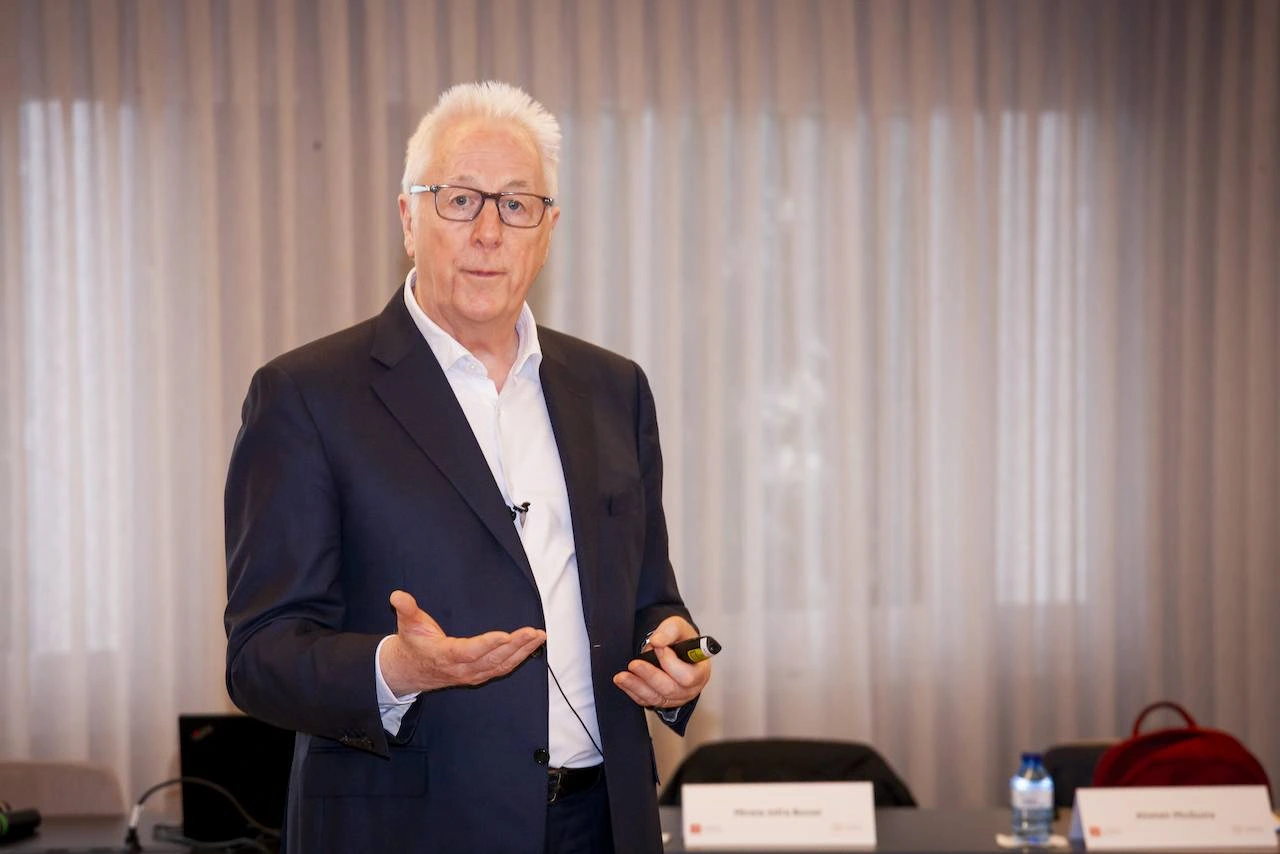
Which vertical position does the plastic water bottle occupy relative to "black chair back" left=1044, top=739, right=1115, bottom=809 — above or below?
above

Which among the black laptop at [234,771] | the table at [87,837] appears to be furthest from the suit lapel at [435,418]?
the table at [87,837]

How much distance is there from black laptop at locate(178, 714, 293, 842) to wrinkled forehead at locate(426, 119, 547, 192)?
1.69 meters

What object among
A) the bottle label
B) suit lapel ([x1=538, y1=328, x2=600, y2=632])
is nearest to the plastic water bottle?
the bottle label

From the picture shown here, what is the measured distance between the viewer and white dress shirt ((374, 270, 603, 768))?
1.86m

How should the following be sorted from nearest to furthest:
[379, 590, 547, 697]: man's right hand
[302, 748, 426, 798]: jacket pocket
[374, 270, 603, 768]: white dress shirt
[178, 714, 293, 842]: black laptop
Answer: [379, 590, 547, 697]: man's right hand < [302, 748, 426, 798]: jacket pocket < [374, 270, 603, 768]: white dress shirt < [178, 714, 293, 842]: black laptop

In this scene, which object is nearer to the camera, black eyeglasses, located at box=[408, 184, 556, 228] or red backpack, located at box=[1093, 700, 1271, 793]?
black eyeglasses, located at box=[408, 184, 556, 228]

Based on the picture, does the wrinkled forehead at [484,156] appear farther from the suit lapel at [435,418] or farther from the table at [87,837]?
the table at [87,837]

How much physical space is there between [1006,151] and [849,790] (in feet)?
10.6

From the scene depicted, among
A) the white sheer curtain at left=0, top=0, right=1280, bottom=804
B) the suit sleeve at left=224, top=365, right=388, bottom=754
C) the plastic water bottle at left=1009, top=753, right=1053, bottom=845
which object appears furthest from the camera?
the white sheer curtain at left=0, top=0, right=1280, bottom=804

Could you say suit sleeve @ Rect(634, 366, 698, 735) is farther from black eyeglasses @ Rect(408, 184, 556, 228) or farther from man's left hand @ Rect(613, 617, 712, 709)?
black eyeglasses @ Rect(408, 184, 556, 228)

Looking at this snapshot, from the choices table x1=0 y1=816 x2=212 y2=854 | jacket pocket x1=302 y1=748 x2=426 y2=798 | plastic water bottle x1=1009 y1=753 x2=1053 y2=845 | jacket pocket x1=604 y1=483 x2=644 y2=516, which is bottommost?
table x1=0 y1=816 x2=212 y2=854

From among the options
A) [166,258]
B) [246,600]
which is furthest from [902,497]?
[246,600]

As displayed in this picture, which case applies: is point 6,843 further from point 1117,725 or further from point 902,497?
point 1117,725

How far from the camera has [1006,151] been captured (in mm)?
5273
